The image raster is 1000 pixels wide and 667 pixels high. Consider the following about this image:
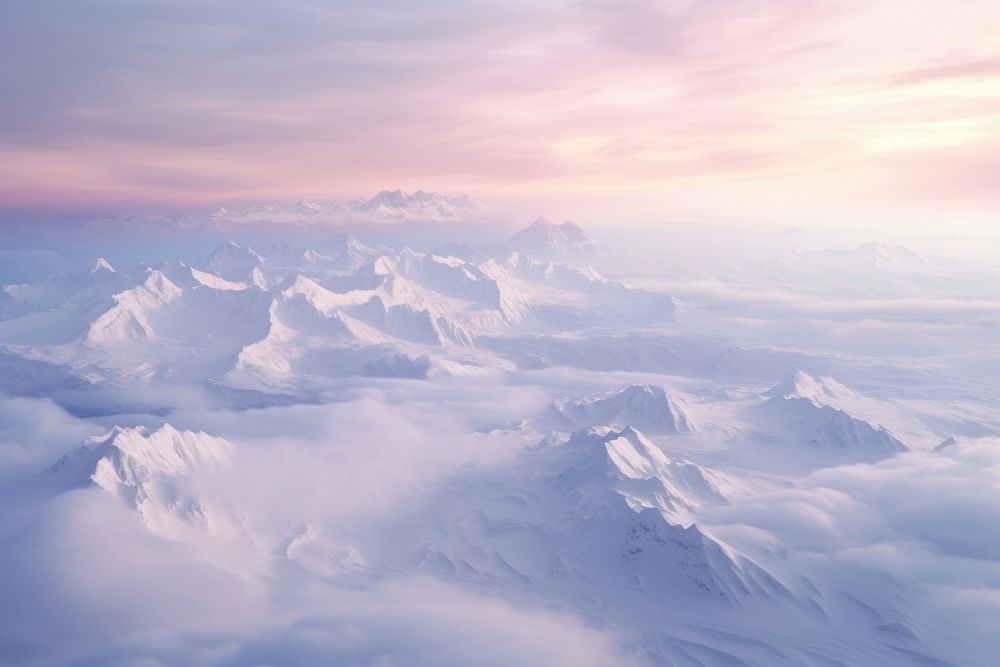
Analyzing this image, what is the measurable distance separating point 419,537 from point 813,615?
66.9 m

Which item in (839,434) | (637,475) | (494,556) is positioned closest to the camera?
(494,556)

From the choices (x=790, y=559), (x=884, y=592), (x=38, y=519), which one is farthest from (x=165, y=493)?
(x=884, y=592)

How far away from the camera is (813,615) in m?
95.1

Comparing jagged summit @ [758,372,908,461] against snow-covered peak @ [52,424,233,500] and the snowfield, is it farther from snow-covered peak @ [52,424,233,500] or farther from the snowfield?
snow-covered peak @ [52,424,233,500]

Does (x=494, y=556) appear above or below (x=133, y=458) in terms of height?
below

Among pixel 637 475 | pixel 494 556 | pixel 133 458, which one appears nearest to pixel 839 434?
pixel 637 475

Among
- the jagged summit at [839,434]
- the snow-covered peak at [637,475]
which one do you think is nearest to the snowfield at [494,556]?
the snow-covered peak at [637,475]

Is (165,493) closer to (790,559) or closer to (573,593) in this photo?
(573,593)

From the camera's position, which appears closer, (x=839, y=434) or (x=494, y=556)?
(x=494, y=556)

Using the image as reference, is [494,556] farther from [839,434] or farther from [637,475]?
[839,434]

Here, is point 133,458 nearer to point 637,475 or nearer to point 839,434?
point 637,475

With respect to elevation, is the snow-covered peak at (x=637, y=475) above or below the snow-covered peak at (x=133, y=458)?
below

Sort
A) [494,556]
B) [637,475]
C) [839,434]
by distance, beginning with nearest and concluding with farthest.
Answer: [494,556], [637,475], [839,434]

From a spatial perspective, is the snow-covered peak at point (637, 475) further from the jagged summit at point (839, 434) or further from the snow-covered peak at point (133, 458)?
the snow-covered peak at point (133, 458)
